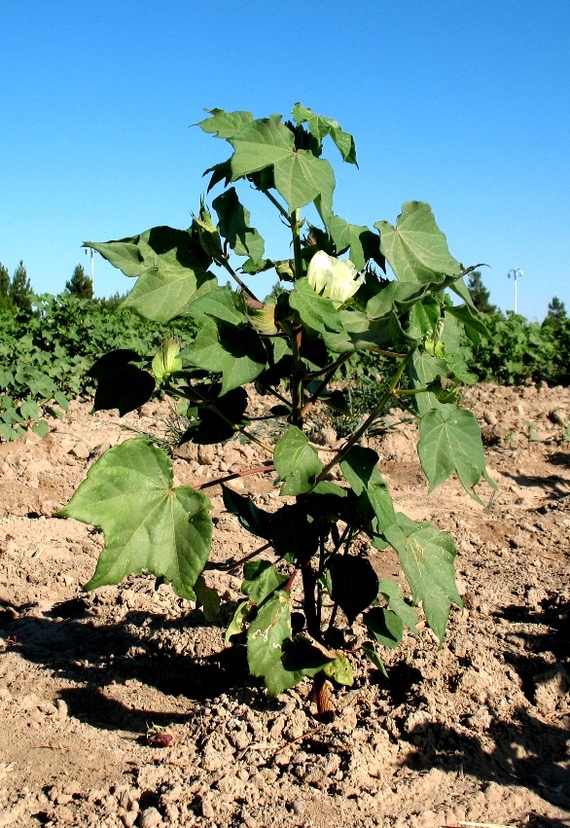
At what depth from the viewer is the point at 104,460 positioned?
5.65 feet

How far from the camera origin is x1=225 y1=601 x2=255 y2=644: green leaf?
2.15 metres

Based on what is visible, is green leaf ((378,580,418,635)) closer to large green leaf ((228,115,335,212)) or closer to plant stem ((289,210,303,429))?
plant stem ((289,210,303,429))

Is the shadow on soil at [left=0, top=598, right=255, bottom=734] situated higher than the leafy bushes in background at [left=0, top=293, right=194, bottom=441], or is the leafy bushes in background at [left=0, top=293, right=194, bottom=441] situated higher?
the leafy bushes in background at [left=0, top=293, right=194, bottom=441]

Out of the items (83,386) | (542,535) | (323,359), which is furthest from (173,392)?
(83,386)

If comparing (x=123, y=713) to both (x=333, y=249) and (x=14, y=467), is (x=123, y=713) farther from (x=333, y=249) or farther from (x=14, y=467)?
(x=14, y=467)

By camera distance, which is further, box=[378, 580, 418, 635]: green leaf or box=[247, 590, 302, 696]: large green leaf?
box=[378, 580, 418, 635]: green leaf

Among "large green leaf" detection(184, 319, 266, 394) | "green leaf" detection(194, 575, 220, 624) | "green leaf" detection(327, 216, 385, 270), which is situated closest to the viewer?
"large green leaf" detection(184, 319, 266, 394)

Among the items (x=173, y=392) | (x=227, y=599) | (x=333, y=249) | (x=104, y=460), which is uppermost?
(x=333, y=249)

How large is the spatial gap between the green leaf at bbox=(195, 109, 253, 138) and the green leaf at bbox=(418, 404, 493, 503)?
2.44 feet

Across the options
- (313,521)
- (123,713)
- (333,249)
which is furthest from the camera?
(123,713)

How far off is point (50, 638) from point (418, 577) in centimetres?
159

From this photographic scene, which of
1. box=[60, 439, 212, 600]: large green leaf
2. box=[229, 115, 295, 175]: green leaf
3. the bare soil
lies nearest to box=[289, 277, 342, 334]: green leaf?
box=[229, 115, 295, 175]: green leaf

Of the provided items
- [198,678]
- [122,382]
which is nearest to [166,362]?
[122,382]

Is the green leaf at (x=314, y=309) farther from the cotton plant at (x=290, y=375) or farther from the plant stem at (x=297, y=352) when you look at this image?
the plant stem at (x=297, y=352)
